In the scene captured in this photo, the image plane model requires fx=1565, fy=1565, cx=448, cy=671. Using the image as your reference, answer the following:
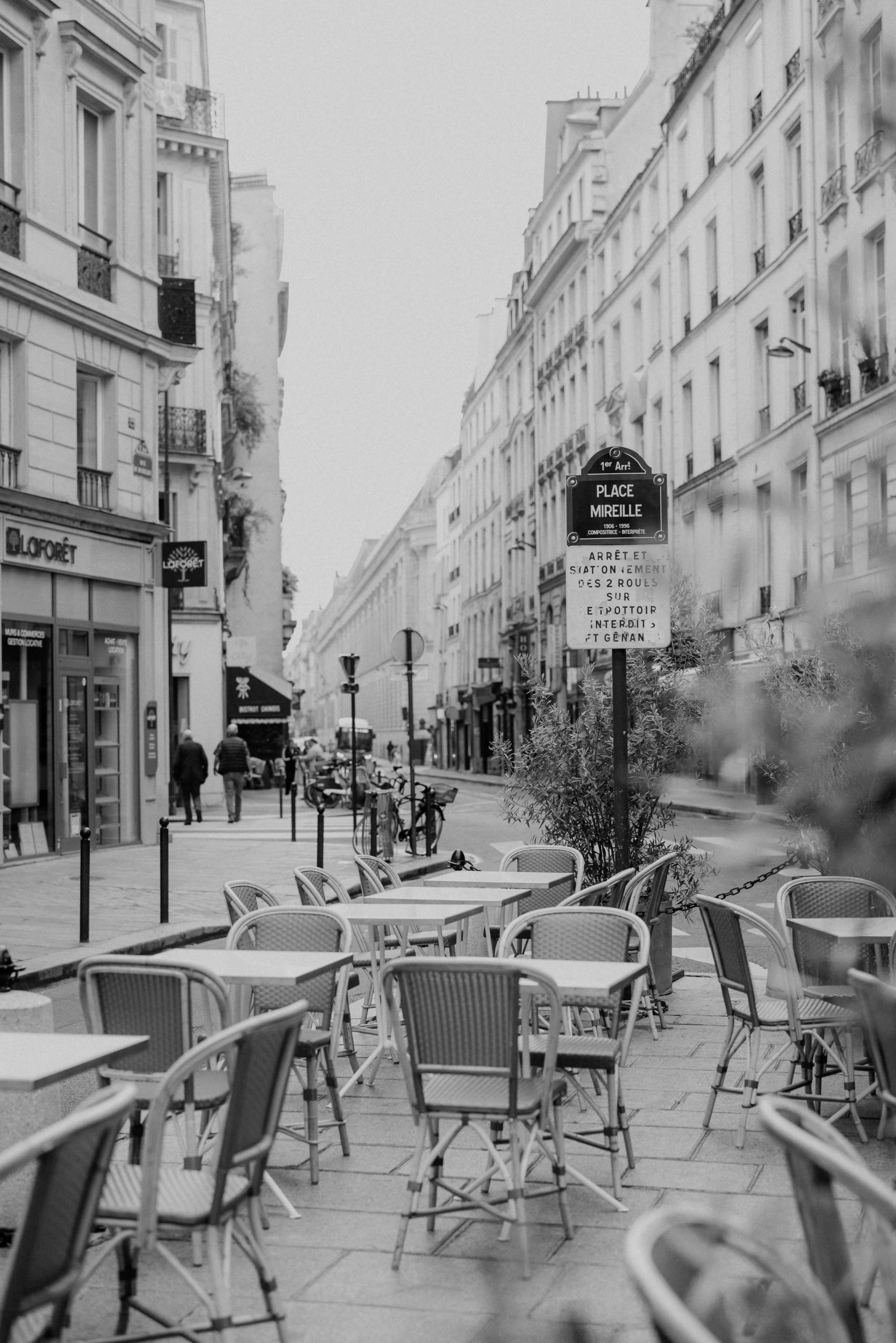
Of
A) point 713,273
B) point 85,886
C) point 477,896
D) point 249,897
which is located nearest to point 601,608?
point 477,896

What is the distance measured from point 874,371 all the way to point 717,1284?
1.05 meters

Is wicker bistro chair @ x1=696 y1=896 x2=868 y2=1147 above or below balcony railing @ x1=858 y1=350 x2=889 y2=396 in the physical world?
below

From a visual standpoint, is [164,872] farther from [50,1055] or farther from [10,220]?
[10,220]

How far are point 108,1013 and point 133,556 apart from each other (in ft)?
55.7

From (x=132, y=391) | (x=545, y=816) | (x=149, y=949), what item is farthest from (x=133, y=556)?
(x=545, y=816)

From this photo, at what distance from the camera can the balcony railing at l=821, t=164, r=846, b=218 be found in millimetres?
1682

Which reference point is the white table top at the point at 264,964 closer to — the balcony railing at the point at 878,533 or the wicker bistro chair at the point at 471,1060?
the wicker bistro chair at the point at 471,1060

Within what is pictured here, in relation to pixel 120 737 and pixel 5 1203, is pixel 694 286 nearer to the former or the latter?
pixel 5 1203

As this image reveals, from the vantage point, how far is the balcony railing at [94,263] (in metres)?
20.5

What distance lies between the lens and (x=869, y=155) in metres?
1.45

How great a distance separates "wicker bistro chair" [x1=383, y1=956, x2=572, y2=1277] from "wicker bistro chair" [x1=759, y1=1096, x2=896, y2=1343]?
6.61ft

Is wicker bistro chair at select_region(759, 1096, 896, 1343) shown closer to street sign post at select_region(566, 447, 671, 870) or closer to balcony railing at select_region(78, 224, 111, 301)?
street sign post at select_region(566, 447, 671, 870)

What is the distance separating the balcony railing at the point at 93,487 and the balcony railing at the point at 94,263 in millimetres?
2353

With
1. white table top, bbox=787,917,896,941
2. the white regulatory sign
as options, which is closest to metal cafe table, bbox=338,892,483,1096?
the white regulatory sign
